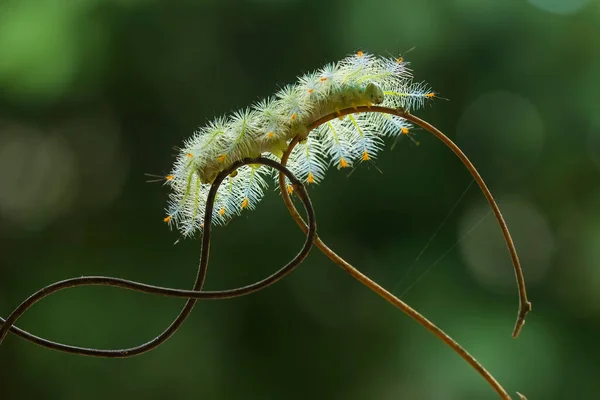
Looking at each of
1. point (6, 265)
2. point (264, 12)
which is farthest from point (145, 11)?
point (6, 265)

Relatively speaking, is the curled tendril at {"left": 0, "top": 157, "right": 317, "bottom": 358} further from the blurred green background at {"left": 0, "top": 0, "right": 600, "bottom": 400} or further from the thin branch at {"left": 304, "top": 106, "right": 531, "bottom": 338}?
the blurred green background at {"left": 0, "top": 0, "right": 600, "bottom": 400}

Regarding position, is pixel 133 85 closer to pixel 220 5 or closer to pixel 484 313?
pixel 220 5

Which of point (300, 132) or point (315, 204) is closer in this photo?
point (300, 132)

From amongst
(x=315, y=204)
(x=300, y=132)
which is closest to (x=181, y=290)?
(x=300, y=132)

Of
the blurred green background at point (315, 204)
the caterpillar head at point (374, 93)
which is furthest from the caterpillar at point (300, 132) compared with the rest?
the blurred green background at point (315, 204)

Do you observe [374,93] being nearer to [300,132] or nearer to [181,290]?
[300,132]

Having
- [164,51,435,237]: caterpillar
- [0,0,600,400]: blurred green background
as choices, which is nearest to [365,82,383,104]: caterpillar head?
[164,51,435,237]: caterpillar

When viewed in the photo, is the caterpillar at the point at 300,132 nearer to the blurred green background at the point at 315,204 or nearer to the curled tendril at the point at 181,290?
the curled tendril at the point at 181,290
